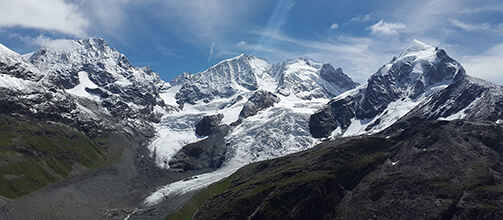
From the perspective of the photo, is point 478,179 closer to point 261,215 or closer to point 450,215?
point 450,215

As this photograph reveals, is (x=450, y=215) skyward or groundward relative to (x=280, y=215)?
groundward

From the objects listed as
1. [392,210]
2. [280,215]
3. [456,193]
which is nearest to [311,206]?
[280,215]

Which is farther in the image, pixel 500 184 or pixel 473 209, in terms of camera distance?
pixel 500 184

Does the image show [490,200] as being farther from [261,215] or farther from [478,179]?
[261,215]

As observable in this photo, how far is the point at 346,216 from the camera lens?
7554 inches

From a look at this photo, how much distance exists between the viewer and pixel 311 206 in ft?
656

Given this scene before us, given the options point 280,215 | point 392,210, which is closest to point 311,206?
point 280,215

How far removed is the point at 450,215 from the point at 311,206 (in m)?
62.4

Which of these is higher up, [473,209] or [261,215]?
[261,215]

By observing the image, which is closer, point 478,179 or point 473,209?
point 473,209

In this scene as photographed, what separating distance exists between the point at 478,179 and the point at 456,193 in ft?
61.2

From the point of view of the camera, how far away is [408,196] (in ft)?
641

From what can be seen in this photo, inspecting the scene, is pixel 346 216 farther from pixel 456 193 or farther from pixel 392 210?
pixel 456 193

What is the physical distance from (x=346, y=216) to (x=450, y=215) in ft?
148
